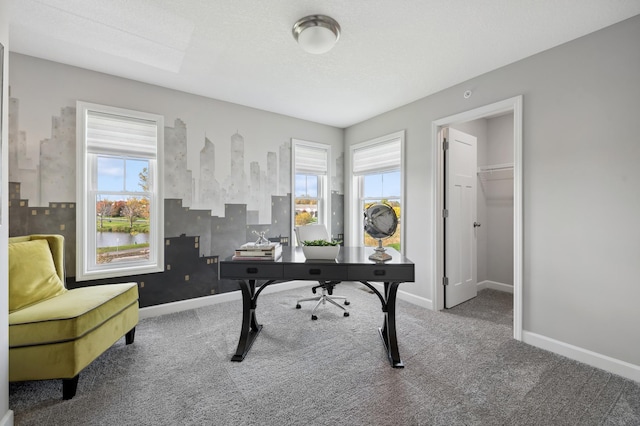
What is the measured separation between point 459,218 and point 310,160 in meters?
2.31

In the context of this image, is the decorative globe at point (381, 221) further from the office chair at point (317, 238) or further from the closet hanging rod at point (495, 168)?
the closet hanging rod at point (495, 168)

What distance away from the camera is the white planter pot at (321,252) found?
2080 millimetres

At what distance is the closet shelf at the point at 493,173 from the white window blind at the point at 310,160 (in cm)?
235

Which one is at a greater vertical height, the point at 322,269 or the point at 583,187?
the point at 583,187

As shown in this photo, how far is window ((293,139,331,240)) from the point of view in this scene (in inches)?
163

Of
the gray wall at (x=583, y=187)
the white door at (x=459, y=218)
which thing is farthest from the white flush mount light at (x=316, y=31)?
the white door at (x=459, y=218)

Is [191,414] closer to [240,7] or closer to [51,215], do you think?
[51,215]

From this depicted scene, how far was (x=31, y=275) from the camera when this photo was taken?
195cm

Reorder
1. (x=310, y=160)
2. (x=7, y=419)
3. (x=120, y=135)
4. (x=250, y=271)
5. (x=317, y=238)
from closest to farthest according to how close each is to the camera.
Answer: (x=7, y=419) < (x=250, y=271) < (x=120, y=135) < (x=317, y=238) < (x=310, y=160)

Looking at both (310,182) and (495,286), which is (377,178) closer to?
(310,182)

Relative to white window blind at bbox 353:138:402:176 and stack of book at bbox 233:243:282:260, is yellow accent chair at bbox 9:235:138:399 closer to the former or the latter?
stack of book at bbox 233:243:282:260

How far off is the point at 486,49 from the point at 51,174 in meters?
4.12

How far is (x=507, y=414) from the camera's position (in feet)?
5.12

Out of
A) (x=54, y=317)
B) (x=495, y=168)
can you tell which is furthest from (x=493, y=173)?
(x=54, y=317)
